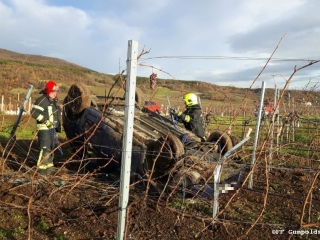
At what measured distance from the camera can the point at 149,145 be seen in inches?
201

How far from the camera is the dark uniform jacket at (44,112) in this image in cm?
596

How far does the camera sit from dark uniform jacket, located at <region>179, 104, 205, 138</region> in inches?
271

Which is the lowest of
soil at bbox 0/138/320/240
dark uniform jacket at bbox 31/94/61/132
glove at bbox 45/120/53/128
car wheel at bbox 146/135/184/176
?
soil at bbox 0/138/320/240

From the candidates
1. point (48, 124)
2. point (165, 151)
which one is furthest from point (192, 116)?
point (48, 124)

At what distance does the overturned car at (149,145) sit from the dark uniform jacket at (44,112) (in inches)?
19.9

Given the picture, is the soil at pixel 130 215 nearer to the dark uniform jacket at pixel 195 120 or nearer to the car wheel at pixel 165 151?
the car wheel at pixel 165 151

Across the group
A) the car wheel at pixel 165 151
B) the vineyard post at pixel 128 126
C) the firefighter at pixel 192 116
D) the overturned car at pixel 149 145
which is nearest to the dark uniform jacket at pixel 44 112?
the overturned car at pixel 149 145

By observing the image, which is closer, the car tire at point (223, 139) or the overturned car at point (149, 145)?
the overturned car at point (149, 145)

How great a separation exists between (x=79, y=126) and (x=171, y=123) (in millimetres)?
1873

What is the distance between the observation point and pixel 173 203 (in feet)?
16.5

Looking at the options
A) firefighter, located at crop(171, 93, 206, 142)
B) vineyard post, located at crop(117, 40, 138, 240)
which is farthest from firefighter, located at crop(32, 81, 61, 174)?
vineyard post, located at crop(117, 40, 138, 240)

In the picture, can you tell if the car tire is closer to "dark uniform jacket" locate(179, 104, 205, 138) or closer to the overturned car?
the overturned car

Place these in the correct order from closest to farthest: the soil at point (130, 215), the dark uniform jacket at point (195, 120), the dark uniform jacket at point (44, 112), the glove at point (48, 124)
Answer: the soil at point (130, 215) → the dark uniform jacket at point (44, 112) → the glove at point (48, 124) → the dark uniform jacket at point (195, 120)

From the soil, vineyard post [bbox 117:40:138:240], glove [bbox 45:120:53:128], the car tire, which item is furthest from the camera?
glove [bbox 45:120:53:128]
